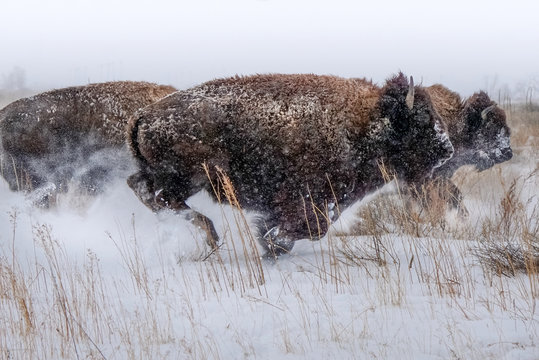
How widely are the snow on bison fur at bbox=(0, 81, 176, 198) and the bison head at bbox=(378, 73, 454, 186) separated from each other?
121 inches

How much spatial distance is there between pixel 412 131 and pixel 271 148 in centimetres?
152

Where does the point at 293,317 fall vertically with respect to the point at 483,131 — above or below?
below

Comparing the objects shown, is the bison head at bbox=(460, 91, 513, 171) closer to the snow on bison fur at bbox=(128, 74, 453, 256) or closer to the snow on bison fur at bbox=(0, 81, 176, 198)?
the snow on bison fur at bbox=(128, 74, 453, 256)

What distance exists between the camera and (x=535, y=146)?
12922 mm

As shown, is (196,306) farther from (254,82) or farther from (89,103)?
(89,103)

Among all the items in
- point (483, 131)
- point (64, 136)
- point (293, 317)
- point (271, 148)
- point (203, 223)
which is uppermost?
point (64, 136)

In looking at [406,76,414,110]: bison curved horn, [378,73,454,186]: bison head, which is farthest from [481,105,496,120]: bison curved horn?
[406,76,414,110]: bison curved horn

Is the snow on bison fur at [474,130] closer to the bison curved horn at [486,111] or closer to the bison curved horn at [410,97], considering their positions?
the bison curved horn at [486,111]

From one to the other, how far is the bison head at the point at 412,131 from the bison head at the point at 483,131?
59.4 inches

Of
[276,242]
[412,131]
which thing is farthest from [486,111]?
[276,242]

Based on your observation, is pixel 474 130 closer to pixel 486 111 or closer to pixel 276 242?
pixel 486 111

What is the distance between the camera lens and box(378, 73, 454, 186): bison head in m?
6.15

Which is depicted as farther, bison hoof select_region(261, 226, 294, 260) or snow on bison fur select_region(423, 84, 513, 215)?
snow on bison fur select_region(423, 84, 513, 215)

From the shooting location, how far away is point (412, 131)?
20.7ft
